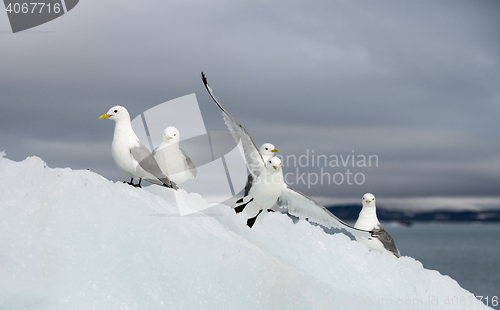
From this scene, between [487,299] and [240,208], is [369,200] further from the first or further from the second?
[240,208]

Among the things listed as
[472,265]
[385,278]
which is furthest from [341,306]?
[472,265]

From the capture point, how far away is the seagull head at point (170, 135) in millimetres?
6746

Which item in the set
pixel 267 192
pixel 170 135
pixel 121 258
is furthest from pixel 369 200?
pixel 121 258

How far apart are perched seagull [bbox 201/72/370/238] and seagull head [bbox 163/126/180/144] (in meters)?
0.83

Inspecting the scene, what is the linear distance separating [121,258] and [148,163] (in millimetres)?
1977

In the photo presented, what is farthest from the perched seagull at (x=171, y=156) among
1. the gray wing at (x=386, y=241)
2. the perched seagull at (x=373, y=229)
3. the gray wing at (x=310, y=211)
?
the gray wing at (x=386, y=241)

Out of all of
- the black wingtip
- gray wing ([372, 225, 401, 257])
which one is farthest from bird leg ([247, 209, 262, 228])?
gray wing ([372, 225, 401, 257])

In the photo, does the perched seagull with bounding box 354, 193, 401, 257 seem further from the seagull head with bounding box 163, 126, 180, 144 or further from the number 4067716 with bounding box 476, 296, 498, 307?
the seagull head with bounding box 163, 126, 180, 144

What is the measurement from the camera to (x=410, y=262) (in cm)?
699

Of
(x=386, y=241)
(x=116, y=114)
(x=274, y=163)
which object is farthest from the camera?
(x=386, y=241)

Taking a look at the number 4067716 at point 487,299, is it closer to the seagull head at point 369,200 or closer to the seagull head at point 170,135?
the seagull head at point 369,200

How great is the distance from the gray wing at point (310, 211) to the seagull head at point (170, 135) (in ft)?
6.91

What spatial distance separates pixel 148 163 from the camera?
612cm

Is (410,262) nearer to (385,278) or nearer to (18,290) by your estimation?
(385,278)
